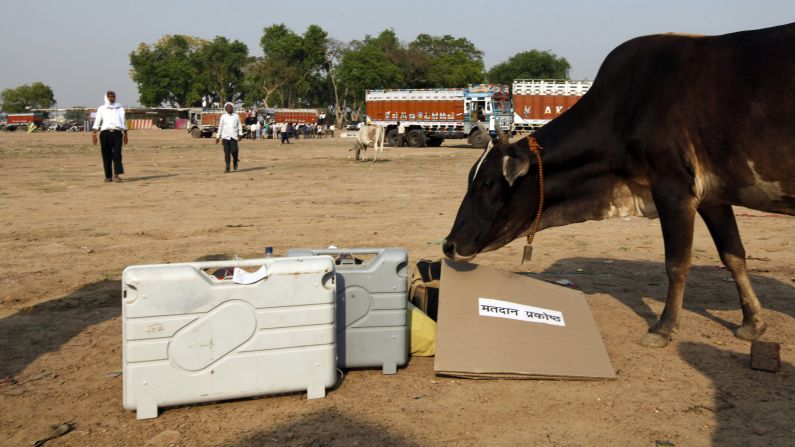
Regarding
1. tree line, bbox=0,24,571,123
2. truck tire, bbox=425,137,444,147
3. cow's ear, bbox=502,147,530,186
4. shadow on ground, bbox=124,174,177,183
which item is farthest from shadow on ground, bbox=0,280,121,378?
tree line, bbox=0,24,571,123

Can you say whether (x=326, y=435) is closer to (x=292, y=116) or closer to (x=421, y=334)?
(x=421, y=334)

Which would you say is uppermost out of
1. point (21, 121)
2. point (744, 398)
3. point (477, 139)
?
point (21, 121)

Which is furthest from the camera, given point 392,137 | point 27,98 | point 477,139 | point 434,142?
point 27,98

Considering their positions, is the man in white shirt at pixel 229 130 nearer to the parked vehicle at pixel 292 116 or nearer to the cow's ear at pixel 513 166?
the cow's ear at pixel 513 166

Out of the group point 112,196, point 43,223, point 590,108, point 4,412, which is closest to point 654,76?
point 590,108

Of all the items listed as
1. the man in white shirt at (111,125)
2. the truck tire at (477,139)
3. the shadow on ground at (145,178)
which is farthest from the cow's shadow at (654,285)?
the truck tire at (477,139)

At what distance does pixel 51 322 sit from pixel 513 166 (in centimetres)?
375

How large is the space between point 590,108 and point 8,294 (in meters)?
5.23

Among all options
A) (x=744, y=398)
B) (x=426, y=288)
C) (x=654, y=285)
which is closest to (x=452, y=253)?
(x=426, y=288)

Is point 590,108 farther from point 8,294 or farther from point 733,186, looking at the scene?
point 8,294

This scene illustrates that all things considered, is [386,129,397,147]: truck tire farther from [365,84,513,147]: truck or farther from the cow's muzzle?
the cow's muzzle

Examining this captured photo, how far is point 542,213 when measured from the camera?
5.38 meters

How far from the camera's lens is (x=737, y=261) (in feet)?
17.9

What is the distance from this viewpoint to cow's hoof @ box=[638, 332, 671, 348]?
5.05 metres
